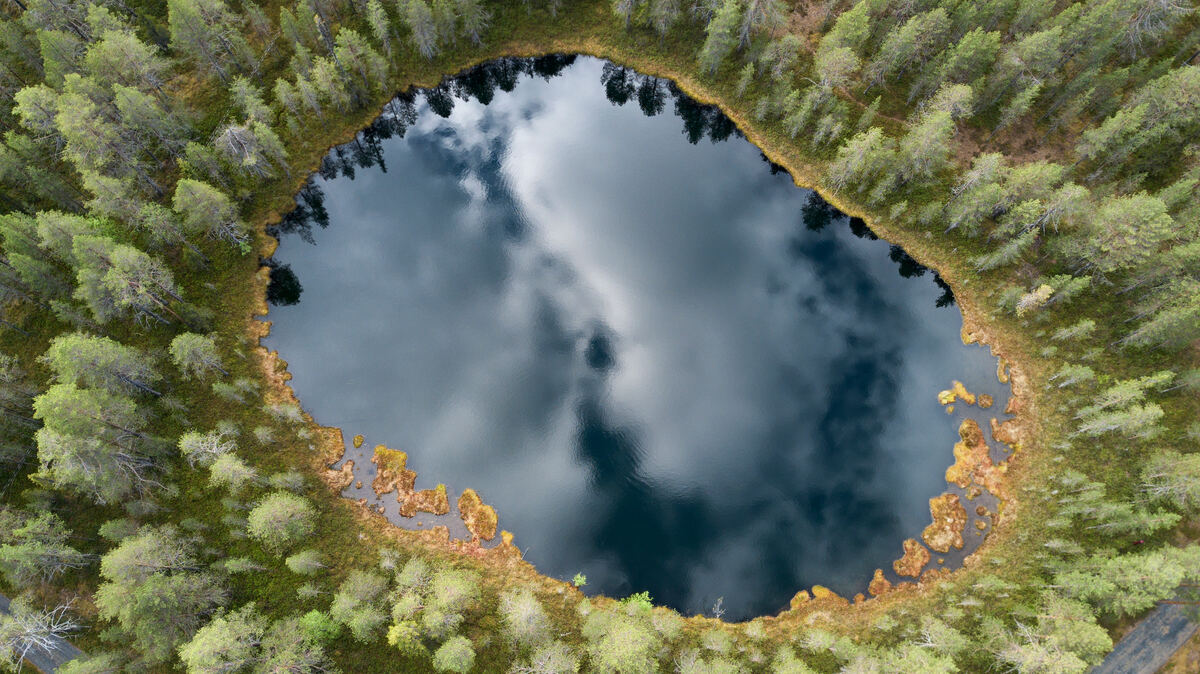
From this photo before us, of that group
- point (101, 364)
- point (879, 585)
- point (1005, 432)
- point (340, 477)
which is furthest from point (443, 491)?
point (1005, 432)

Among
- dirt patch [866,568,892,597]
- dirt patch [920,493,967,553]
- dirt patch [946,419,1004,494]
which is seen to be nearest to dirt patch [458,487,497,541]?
dirt patch [866,568,892,597]

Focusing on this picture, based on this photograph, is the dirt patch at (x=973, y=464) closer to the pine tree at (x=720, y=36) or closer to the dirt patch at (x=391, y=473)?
the pine tree at (x=720, y=36)

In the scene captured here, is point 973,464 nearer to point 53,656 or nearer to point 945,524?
point 945,524

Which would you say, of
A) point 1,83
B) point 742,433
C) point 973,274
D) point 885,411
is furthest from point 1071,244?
point 1,83

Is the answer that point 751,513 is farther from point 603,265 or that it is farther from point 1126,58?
point 1126,58

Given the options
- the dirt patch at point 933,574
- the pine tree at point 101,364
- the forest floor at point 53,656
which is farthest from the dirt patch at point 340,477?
the dirt patch at point 933,574

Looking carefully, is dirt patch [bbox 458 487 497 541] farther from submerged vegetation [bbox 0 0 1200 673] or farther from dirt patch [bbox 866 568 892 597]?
dirt patch [bbox 866 568 892 597]
